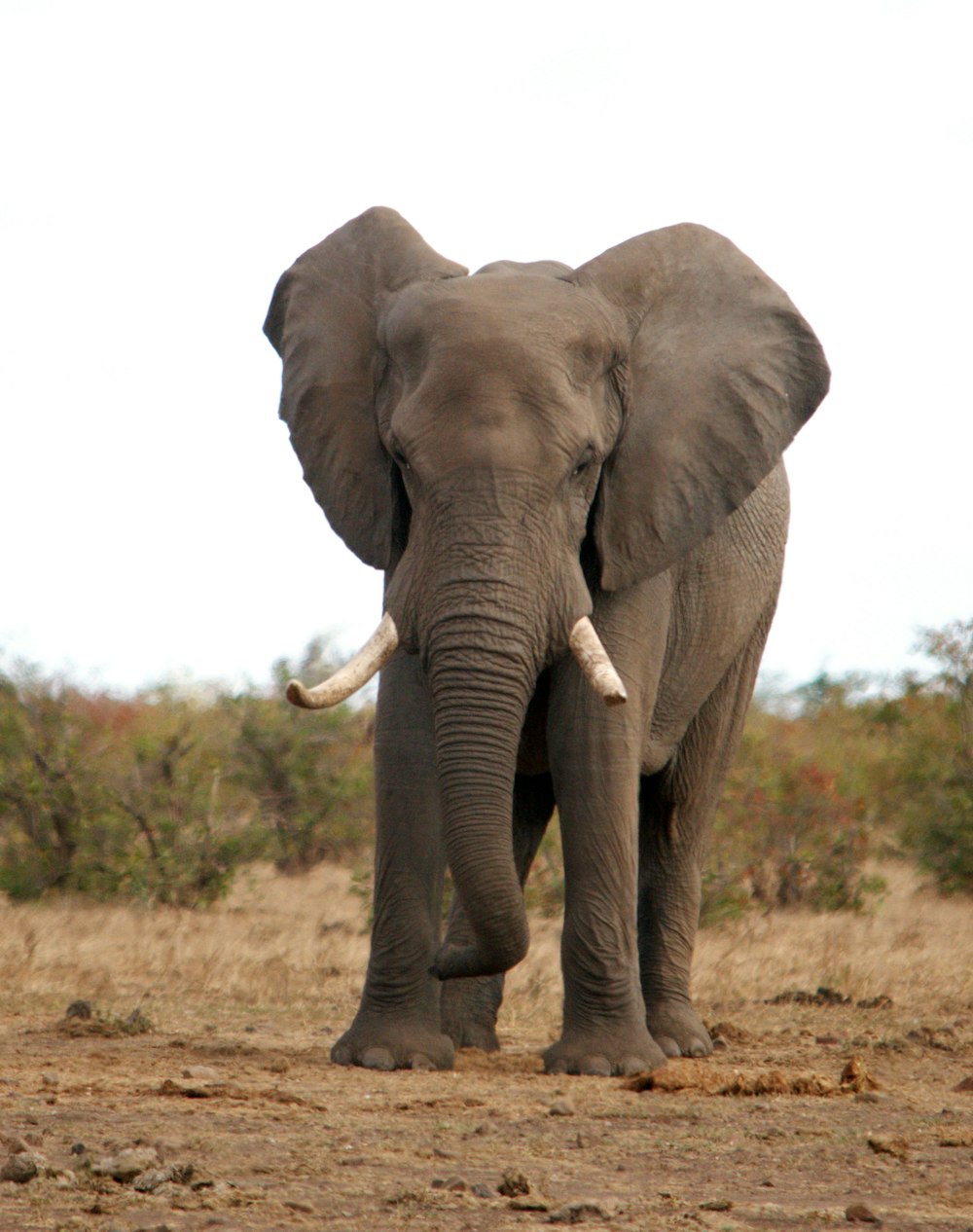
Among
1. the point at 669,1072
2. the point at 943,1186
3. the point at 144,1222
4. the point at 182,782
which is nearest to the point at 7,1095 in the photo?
the point at 144,1222

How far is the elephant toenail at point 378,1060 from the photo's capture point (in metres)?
6.64

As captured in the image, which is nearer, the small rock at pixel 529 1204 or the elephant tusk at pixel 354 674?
the small rock at pixel 529 1204

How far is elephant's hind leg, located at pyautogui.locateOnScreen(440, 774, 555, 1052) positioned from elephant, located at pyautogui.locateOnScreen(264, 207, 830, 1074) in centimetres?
1

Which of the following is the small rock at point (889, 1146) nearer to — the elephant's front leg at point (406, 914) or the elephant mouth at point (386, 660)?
the elephant mouth at point (386, 660)

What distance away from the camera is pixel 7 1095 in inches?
225

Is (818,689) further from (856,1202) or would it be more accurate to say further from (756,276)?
(856,1202)

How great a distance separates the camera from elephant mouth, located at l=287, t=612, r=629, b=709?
624 centimetres

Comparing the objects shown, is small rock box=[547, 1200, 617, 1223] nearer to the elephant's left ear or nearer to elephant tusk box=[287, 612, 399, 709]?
elephant tusk box=[287, 612, 399, 709]

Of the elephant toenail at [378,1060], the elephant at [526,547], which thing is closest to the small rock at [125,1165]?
the elephant at [526,547]

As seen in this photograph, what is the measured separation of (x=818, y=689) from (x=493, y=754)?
141 feet

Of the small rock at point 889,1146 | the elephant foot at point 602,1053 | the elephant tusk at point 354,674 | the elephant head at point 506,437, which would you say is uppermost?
the elephant head at point 506,437

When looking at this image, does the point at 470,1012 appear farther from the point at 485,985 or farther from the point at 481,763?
the point at 481,763

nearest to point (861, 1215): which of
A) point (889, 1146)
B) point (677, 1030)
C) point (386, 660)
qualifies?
point (889, 1146)

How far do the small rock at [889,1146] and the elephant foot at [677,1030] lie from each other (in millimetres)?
2478
